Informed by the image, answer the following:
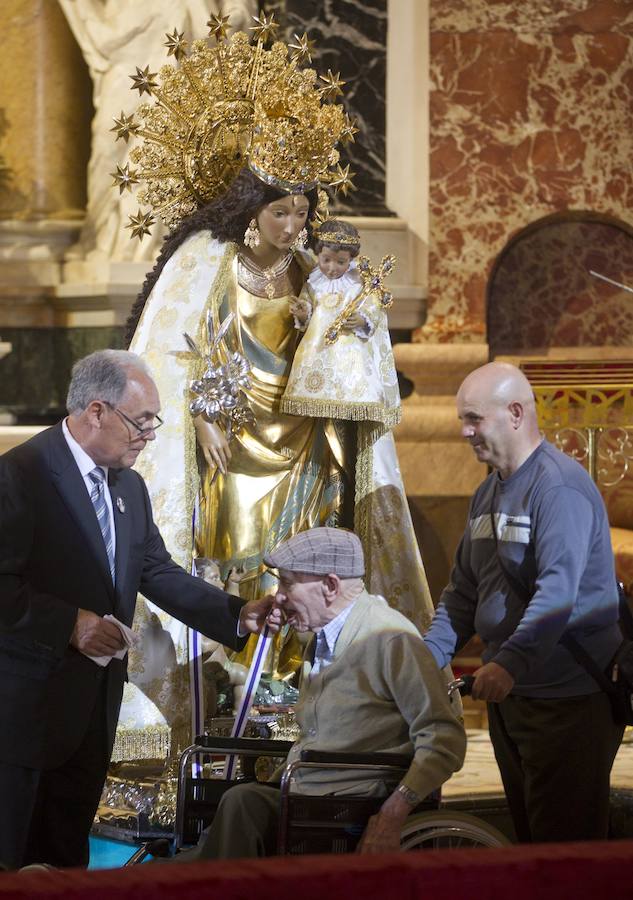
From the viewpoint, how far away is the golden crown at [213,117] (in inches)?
213

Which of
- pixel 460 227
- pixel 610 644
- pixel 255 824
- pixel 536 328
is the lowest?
pixel 255 824

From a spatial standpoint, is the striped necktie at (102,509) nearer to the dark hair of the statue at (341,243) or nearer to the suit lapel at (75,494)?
the suit lapel at (75,494)

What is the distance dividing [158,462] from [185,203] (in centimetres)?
98

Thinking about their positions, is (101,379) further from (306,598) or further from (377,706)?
(377,706)

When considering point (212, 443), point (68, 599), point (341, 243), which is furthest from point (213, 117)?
point (68, 599)

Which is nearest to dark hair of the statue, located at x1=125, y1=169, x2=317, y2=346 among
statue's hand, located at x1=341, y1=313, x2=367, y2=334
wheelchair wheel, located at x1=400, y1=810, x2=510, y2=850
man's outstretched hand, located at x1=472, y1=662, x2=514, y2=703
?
statue's hand, located at x1=341, y1=313, x2=367, y2=334

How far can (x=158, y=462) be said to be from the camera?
526cm

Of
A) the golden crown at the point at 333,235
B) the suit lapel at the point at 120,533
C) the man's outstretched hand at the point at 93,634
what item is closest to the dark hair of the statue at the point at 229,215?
the golden crown at the point at 333,235

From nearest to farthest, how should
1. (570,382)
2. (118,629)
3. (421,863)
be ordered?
(421,863) → (118,629) → (570,382)

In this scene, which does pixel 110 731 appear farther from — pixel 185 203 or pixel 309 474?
pixel 185 203

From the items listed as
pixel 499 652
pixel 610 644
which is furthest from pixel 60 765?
pixel 610 644

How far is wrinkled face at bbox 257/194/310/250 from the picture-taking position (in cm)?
533

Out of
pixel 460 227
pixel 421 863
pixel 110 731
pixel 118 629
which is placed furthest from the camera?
pixel 460 227

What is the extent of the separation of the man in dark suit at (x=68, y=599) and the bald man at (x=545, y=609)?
34.4 inches
